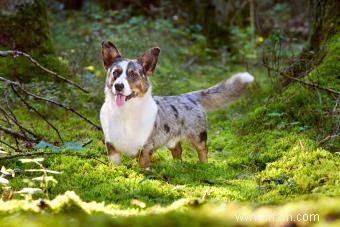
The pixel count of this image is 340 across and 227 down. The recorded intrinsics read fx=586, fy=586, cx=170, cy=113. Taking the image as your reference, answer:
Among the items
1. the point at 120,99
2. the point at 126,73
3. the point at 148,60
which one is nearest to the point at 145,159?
the point at 120,99

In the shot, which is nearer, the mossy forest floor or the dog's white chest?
the mossy forest floor

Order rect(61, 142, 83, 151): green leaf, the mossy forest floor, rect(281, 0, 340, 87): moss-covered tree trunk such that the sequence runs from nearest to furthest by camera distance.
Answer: the mossy forest floor < rect(61, 142, 83, 151): green leaf < rect(281, 0, 340, 87): moss-covered tree trunk

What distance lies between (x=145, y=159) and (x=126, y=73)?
0.95 metres

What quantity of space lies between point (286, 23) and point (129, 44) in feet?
27.2

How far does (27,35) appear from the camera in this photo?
9586 mm

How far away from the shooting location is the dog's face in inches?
240

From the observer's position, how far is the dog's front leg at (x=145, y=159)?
6.27m

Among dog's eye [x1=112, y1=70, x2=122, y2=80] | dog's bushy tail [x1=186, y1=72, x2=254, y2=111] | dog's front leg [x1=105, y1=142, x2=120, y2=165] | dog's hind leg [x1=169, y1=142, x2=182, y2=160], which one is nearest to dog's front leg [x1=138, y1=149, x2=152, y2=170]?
dog's front leg [x1=105, y1=142, x2=120, y2=165]

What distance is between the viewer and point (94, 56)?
39.2 ft

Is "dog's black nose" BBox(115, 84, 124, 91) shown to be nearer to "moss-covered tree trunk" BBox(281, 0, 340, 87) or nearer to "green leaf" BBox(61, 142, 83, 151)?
"green leaf" BBox(61, 142, 83, 151)

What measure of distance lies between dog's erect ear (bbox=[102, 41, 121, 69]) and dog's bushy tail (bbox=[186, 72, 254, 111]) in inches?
60.2

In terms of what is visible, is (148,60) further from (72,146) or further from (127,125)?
(72,146)

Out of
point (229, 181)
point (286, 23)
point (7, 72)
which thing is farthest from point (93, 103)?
point (286, 23)

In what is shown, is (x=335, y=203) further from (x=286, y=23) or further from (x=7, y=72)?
(x=286, y=23)
